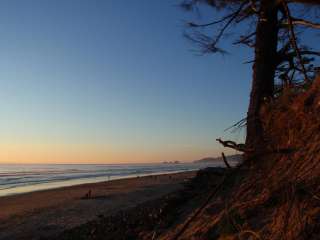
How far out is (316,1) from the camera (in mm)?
4254

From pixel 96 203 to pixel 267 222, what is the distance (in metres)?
15.0

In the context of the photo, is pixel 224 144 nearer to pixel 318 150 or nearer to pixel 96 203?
pixel 318 150

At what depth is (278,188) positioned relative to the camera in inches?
165

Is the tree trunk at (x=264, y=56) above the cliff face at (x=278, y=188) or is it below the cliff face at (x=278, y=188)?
above

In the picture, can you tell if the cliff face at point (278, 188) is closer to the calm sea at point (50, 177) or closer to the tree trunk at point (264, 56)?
the tree trunk at point (264, 56)

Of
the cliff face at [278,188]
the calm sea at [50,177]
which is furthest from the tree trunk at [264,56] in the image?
the calm sea at [50,177]

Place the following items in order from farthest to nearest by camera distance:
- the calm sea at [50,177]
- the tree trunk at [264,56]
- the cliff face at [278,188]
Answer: the calm sea at [50,177], the tree trunk at [264,56], the cliff face at [278,188]

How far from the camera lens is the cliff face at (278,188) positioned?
11.5 feet

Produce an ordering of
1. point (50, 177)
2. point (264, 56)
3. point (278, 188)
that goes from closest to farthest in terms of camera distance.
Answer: point (278, 188), point (264, 56), point (50, 177)

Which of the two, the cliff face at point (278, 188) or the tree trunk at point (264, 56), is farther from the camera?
the tree trunk at point (264, 56)

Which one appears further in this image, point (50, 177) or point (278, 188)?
point (50, 177)

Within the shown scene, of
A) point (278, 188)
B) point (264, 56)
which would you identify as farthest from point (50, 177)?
point (278, 188)

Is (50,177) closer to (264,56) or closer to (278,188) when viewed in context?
(264,56)

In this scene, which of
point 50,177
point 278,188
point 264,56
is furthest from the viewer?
point 50,177
